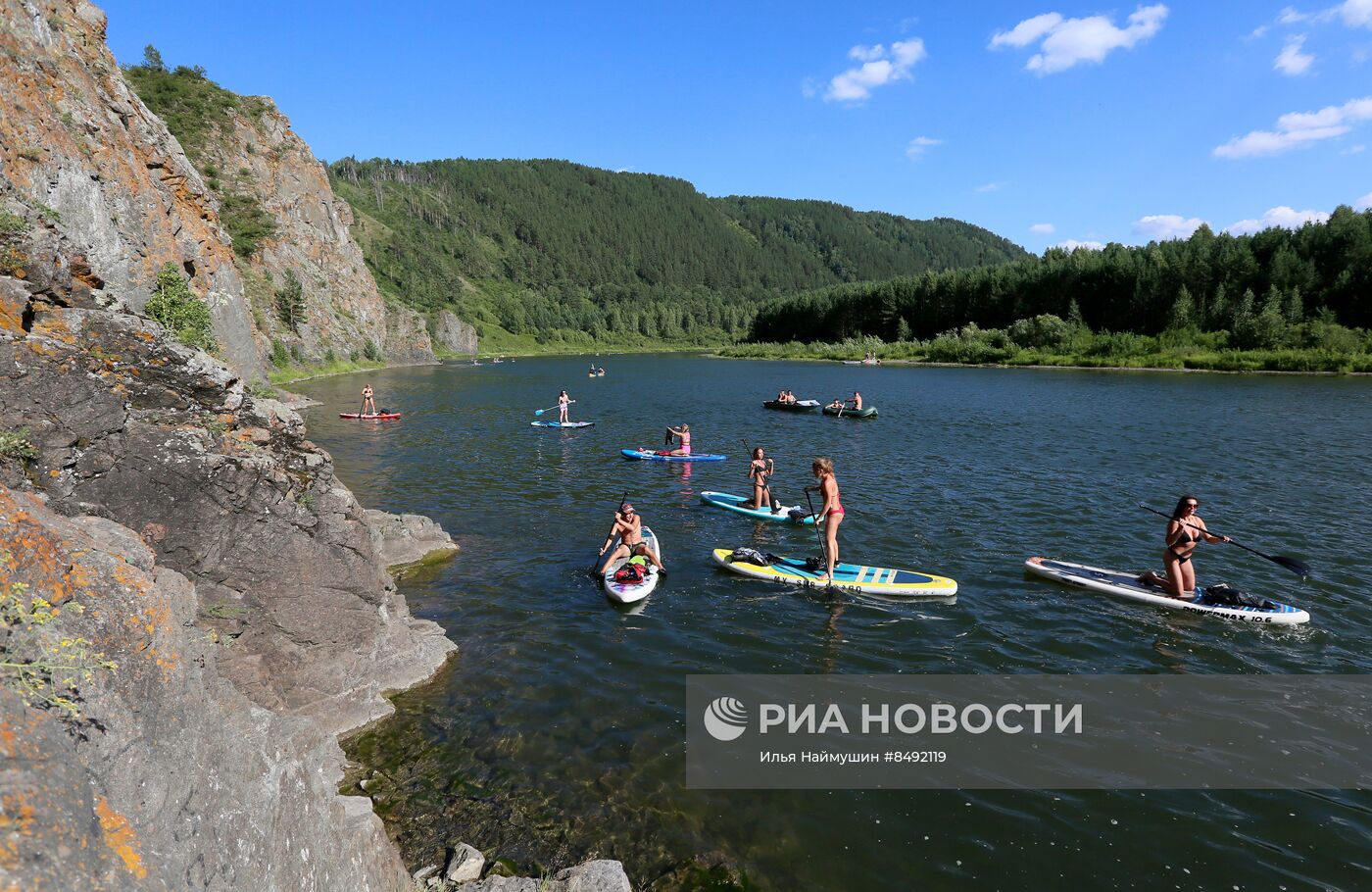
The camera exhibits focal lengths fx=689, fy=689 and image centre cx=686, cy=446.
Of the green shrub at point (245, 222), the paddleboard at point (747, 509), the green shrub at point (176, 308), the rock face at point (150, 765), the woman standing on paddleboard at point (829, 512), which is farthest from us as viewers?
the green shrub at point (245, 222)

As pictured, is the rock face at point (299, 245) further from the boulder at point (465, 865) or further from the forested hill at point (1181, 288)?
the forested hill at point (1181, 288)

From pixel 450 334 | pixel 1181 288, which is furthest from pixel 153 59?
pixel 1181 288

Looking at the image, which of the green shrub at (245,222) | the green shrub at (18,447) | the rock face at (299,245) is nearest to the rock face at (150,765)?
the green shrub at (18,447)

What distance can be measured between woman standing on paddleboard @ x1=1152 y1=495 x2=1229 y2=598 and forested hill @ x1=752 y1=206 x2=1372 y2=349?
8636 cm

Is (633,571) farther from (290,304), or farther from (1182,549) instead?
(290,304)

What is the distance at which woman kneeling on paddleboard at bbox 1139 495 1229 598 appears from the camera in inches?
560

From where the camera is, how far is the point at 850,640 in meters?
12.9

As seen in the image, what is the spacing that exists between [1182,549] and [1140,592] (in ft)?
4.02

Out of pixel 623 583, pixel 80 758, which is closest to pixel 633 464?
pixel 623 583

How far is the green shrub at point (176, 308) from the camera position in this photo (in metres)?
23.4

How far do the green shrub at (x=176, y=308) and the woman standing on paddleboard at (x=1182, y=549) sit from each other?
81.5 feet

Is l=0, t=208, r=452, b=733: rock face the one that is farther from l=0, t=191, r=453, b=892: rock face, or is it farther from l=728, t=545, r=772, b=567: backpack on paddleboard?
l=728, t=545, r=772, b=567: backpack on paddleboard

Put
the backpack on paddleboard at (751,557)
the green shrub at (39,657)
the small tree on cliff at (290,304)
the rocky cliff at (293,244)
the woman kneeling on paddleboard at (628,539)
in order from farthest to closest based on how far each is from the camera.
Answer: the rocky cliff at (293,244) → the small tree on cliff at (290,304) → the backpack on paddleboard at (751,557) → the woman kneeling on paddleboard at (628,539) → the green shrub at (39,657)

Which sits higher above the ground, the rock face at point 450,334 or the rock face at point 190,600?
the rock face at point 450,334
